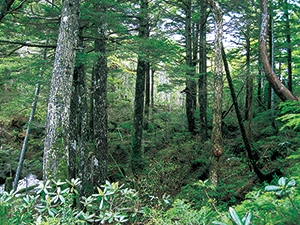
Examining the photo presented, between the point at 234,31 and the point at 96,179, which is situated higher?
the point at 234,31

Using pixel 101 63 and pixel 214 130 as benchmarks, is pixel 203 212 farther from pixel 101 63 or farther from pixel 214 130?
pixel 101 63

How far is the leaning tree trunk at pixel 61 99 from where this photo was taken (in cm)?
540

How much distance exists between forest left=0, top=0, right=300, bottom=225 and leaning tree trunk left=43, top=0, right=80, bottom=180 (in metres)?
0.02

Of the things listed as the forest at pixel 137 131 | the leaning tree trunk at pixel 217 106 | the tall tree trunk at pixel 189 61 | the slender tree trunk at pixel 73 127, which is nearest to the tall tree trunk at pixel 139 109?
the forest at pixel 137 131

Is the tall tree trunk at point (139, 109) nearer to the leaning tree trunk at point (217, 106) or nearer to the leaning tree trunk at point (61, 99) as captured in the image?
the leaning tree trunk at point (61, 99)

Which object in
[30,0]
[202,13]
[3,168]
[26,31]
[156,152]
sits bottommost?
[3,168]

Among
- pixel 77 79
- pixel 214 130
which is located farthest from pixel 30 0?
pixel 214 130

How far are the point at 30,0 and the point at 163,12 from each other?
692 centimetres

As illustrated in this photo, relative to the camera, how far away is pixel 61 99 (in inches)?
216

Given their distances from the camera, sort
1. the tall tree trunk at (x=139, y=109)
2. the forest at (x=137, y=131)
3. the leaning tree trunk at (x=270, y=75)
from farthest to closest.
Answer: the tall tree trunk at (x=139, y=109) → the leaning tree trunk at (x=270, y=75) → the forest at (x=137, y=131)

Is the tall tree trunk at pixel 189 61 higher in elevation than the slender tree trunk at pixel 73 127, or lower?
higher

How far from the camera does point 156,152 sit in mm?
12562

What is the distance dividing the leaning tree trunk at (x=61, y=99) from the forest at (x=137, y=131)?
0.02 metres

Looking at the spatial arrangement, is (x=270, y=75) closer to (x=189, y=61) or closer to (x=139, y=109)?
(x=139, y=109)
